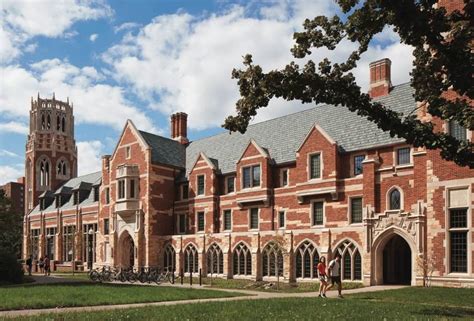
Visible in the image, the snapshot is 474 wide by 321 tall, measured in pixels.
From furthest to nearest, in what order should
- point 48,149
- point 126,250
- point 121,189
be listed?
point 48,149
point 126,250
point 121,189

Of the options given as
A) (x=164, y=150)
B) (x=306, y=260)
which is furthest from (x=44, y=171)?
(x=306, y=260)

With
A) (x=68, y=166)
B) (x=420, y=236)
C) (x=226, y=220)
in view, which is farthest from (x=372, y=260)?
(x=68, y=166)

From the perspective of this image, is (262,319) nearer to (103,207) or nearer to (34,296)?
(34,296)

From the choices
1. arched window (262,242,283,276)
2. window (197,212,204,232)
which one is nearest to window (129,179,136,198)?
window (197,212,204,232)

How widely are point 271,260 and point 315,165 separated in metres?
7.34

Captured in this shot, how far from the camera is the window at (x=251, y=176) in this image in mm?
41875

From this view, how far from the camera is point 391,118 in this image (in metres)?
15.9

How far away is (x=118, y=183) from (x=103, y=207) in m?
6.20

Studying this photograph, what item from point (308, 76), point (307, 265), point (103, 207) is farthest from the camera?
point (103, 207)

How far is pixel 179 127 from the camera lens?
56781mm

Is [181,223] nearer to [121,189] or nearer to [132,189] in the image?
[132,189]

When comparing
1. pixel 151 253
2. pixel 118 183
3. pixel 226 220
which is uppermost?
pixel 118 183

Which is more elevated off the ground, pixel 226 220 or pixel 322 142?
pixel 322 142

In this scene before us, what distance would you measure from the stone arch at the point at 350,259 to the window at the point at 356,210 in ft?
6.25
